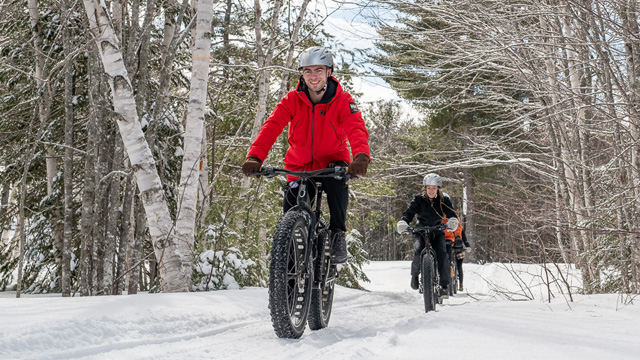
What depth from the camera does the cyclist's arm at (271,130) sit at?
13.3ft

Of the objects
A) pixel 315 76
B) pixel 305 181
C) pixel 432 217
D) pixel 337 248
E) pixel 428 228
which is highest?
pixel 315 76

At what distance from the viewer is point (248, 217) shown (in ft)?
29.3

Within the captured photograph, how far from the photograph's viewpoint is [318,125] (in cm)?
418

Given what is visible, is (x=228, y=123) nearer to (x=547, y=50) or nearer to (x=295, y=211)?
(x=547, y=50)

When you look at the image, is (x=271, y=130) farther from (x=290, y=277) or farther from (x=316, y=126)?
(x=290, y=277)

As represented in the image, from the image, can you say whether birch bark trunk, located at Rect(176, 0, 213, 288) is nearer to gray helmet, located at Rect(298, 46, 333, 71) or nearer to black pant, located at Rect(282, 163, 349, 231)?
black pant, located at Rect(282, 163, 349, 231)

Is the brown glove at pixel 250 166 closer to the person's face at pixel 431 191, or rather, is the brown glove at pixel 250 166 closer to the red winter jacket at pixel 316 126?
the red winter jacket at pixel 316 126

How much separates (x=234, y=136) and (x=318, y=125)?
5.56 meters

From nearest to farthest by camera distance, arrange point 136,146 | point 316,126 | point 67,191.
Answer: point 316,126
point 136,146
point 67,191

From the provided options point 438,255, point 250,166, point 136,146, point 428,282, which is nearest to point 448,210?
point 438,255

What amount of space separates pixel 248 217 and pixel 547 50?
5.31 metres

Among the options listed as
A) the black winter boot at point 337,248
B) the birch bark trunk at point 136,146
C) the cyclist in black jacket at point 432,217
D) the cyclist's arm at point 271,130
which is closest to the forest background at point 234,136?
the birch bark trunk at point 136,146

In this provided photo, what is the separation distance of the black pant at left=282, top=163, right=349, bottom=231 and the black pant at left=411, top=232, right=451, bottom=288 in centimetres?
272

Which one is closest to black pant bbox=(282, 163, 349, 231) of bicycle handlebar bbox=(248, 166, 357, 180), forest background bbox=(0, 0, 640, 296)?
bicycle handlebar bbox=(248, 166, 357, 180)
